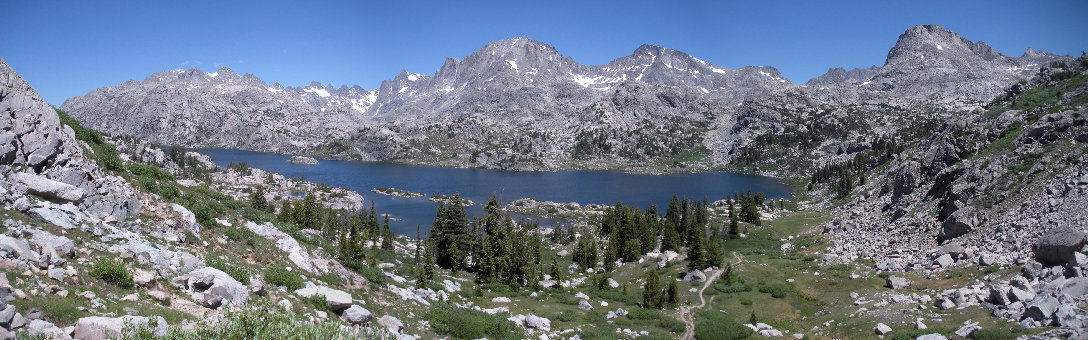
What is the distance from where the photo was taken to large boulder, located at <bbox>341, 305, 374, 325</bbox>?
2111 cm

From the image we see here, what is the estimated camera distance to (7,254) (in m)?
13.8

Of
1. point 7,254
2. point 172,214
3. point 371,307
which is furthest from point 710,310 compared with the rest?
point 7,254

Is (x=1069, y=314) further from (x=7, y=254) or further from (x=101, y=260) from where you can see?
(x=7, y=254)

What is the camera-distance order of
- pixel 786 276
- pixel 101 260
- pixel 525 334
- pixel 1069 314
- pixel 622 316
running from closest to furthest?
pixel 101 260 < pixel 1069 314 < pixel 525 334 < pixel 622 316 < pixel 786 276

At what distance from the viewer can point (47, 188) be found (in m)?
19.5

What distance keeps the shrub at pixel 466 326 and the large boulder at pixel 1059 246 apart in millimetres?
33036

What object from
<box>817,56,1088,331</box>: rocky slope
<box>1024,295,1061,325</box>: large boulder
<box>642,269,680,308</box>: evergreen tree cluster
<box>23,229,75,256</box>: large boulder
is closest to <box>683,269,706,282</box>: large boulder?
<box>642,269,680,308</box>: evergreen tree cluster

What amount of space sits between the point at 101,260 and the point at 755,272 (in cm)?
5887

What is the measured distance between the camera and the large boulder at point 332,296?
21.4 meters

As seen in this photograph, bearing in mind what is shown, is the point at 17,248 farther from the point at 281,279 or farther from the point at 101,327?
the point at 281,279

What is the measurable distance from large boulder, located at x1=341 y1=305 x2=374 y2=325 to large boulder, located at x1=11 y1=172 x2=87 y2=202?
1162 cm

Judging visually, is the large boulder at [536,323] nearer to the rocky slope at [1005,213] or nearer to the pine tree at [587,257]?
the rocky slope at [1005,213]

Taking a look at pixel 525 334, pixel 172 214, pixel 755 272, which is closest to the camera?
pixel 172 214

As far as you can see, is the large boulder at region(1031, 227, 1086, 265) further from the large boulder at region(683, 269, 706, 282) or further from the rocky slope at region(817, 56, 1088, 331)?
the large boulder at region(683, 269, 706, 282)
